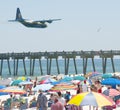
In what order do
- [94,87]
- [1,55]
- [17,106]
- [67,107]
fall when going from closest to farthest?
[67,107] < [94,87] < [17,106] < [1,55]

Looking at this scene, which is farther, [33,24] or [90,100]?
[33,24]

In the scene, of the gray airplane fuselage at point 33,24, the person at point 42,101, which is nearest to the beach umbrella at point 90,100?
the person at point 42,101

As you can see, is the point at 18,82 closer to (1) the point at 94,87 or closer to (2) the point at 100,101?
(1) the point at 94,87

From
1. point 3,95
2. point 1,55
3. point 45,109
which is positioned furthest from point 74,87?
point 1,55

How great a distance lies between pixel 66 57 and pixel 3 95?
43.3m

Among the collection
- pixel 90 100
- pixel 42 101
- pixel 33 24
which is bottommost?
pixel 33 24

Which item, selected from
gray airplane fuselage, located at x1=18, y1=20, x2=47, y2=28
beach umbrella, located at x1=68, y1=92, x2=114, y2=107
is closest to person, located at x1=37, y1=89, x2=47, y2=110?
beach umbrella, located at x1=68, y1=92, x2=114, y2=107

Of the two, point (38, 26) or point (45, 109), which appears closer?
point (45, 109)

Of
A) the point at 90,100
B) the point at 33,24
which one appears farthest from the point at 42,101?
the point at 33,24

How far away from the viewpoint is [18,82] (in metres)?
27.1

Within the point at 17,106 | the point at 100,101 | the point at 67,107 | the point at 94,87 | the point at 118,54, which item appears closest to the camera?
the point at 100,101

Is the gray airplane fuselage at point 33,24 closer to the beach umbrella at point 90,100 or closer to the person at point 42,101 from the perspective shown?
the person at point 42,101

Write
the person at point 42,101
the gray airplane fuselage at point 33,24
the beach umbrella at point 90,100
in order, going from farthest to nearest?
the gray airplane fuselage at point 33,24 < the person at point 42,101 < the beach umbrella at point 90,100

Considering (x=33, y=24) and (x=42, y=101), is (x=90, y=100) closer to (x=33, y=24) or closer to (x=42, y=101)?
(x=42, y=101)
